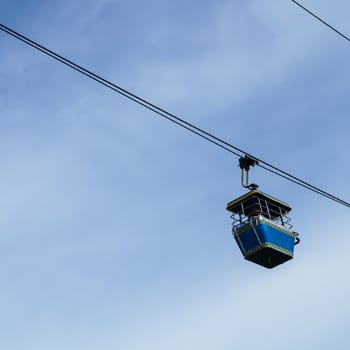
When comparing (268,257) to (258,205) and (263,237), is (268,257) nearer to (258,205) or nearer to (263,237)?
(263,237)

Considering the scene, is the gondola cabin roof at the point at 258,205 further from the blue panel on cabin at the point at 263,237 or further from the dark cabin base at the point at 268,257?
the dark cabin base at the point at 268,257

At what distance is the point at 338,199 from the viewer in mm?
19250

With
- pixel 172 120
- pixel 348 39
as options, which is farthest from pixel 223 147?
pixel 348 39

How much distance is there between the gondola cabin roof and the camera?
26125mm

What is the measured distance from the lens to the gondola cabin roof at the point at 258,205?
26.1 metres

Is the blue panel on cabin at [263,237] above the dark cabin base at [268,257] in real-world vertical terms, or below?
above

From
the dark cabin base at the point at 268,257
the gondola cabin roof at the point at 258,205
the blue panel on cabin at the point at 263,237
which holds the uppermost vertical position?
the gondola cabin roof at the point at 258,205

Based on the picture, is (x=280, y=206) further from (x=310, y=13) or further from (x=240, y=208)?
(x=310, y=13)

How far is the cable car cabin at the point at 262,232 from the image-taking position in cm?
2678

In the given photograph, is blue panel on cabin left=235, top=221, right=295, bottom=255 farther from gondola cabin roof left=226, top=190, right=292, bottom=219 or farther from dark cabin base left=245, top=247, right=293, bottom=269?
gondola cabin roof left=226, top=190, right=292, bottom=219

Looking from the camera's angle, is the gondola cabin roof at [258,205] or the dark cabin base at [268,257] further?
the dark cabin base at [268,257]

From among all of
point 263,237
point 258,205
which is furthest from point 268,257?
point 258,205

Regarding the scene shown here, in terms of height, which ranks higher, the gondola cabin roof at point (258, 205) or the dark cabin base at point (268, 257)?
the gondola cabin roof at point (258, 205)

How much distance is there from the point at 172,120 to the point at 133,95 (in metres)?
1.46
